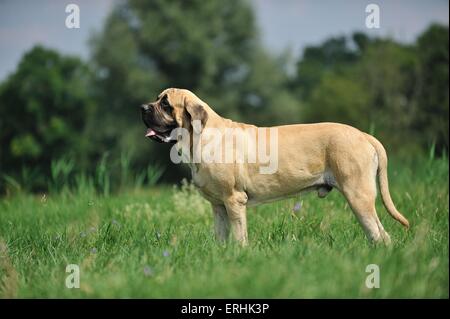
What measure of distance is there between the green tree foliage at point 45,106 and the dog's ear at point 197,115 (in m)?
29.5

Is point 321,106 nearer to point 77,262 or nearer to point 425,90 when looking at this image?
point 425,90

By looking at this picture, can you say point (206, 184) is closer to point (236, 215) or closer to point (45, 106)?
point (236, 215)

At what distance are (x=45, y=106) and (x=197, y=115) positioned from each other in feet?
111

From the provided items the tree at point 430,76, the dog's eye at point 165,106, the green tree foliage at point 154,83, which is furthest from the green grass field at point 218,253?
the green tree foliage at point 154,83

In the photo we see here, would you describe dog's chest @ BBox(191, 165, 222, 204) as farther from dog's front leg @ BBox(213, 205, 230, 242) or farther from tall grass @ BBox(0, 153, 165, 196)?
tall grass @ BBox(0, 153, 165, 196)

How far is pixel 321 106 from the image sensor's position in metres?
39.4

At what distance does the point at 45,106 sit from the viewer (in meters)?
37.2

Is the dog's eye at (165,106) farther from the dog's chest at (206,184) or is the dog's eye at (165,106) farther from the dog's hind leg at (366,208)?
the dog's hind leg at (366,208)

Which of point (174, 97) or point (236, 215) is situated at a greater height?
point (174, 97)

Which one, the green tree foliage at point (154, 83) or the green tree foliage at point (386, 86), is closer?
the green tree foliage at point (386, 86)

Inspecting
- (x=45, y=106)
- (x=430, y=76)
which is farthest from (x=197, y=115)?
(x=45, y=106)

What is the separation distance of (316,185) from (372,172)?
0.58m

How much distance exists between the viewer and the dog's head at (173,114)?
562cm

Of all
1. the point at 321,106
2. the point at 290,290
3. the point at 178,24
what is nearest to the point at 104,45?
the point at 178,24
